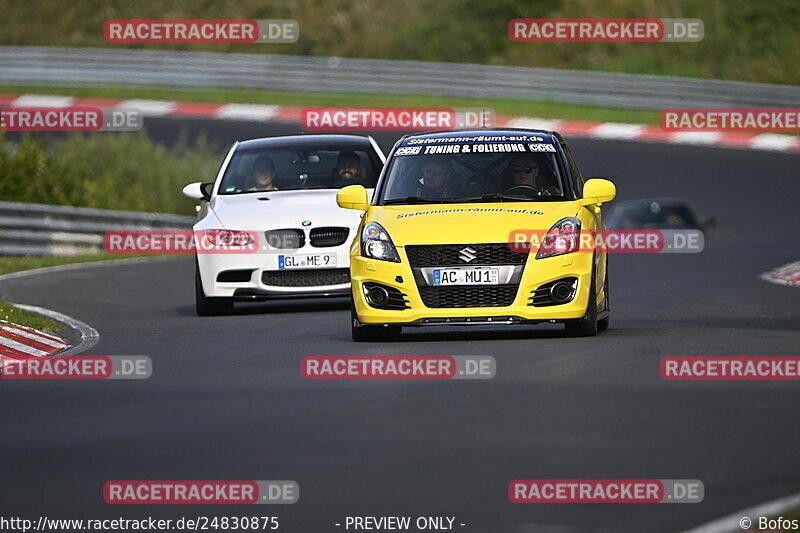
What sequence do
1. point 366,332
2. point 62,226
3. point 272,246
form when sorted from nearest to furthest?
point 366,332 → point 272,246 → point 62,226

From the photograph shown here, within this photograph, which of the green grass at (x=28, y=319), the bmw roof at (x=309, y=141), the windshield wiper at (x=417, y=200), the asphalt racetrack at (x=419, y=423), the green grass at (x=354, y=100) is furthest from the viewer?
the green grass at (x=354, y=100)

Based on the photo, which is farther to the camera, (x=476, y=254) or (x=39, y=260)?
(x=39, y=260)

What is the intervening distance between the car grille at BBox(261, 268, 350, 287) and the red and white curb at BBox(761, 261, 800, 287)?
18.8 ft

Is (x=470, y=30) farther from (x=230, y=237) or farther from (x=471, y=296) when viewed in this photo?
(x=471, y=296)

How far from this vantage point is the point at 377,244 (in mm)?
12672

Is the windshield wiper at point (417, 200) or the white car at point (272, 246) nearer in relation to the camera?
the windshield wiper at point (417, 200)

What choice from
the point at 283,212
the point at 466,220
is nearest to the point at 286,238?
the point at 283,212

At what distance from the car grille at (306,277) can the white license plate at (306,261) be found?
2.0 inches

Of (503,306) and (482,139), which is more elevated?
(482,139)

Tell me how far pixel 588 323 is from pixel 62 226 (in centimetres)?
1549

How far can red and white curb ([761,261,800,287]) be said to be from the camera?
64.3 feet

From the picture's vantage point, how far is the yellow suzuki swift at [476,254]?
40.4ft

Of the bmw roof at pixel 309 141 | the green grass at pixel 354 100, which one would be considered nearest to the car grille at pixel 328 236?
the bmw roof at pixel 309 141

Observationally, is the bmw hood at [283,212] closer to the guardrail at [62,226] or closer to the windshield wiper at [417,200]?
the windshield wiper at [417,200]
